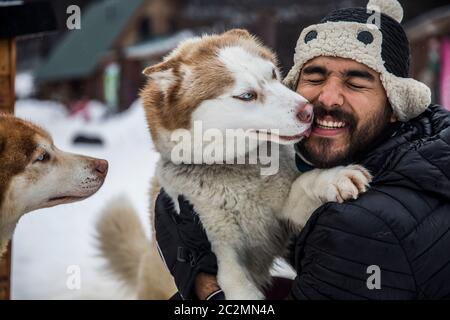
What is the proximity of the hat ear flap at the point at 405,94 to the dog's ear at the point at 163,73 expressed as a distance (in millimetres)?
818

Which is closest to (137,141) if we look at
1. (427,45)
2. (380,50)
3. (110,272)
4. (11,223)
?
(427,45)

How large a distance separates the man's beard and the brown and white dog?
988 mm

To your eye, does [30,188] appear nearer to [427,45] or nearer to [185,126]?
[185,126]

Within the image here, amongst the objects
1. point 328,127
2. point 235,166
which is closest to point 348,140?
point 328,127

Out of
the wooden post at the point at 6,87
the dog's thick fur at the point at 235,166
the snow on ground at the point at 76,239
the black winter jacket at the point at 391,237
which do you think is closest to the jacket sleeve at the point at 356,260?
the black winter jacket at the point at 391,237

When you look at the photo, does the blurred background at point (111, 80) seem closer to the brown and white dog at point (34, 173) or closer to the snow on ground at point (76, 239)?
the snow on ground at point (76, 239)

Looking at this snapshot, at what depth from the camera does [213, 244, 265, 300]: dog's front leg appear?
5.99ft

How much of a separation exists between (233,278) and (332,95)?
0.75 meters

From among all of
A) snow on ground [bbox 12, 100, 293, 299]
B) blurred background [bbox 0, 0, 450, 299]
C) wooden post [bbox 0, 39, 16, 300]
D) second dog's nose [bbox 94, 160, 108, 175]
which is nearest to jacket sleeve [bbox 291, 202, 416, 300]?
snow on ground [bbox 12, 100, 293, 299]

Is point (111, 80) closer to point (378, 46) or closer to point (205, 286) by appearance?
point (205, 286)

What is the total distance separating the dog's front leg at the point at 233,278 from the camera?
183 cm

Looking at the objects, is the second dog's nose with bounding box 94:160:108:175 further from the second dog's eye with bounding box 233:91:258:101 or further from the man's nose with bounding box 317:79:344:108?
the man's nose with bounding box 317:79:344:108

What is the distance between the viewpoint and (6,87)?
9.20 ft

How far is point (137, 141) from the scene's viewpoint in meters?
9.66
